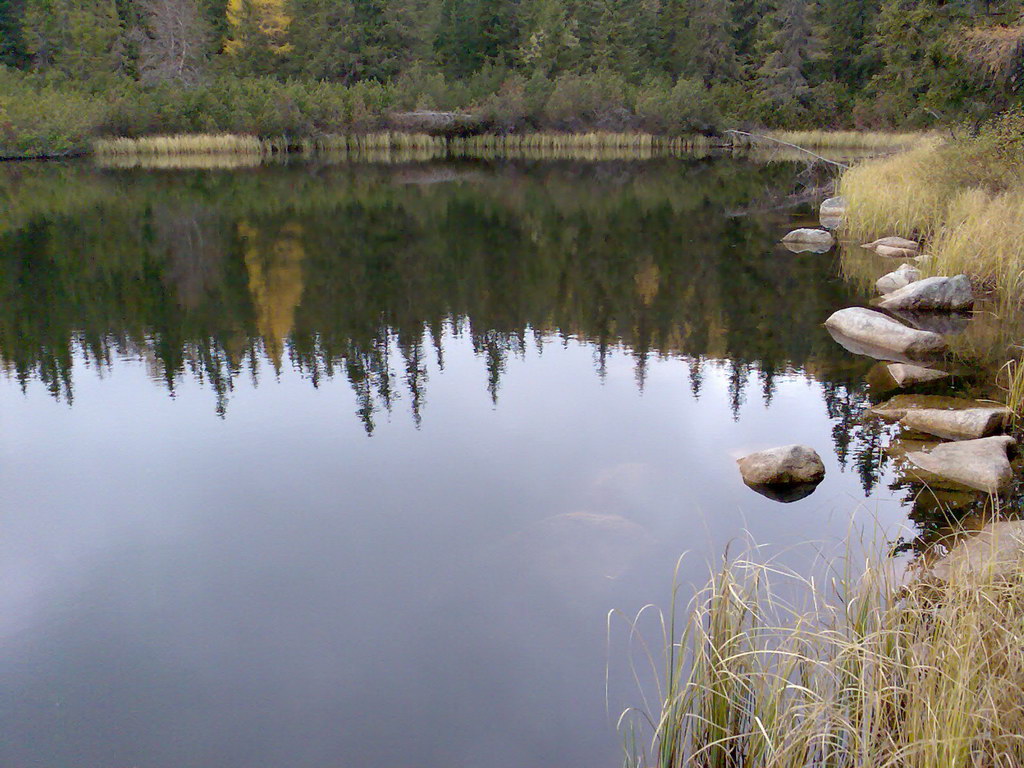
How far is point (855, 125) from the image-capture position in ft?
142

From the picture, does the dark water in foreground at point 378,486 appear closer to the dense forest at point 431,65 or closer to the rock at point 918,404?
the rock at point 918,404

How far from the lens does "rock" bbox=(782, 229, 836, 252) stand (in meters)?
16.7

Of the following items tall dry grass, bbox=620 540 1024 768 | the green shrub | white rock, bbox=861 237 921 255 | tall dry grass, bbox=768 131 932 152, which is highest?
the green shrub

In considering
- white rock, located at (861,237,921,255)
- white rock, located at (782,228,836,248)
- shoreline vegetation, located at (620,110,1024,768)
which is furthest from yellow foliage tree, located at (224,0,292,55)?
shoreline vegetation, located at (620,110,1024,768)

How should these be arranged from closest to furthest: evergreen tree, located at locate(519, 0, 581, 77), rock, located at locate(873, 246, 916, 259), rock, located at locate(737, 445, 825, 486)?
1. rock, located at locate(737, 445, 825, 486)
2. rock, located at locate(873, 246, 916, 259)
3. evergreen tree, located at locate(519, 0, 581, 77)

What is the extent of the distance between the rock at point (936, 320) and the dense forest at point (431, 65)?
988 inches

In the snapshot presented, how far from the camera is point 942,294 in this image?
11062 mm

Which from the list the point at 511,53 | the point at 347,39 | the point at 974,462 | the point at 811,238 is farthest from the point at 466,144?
the point at 974,462

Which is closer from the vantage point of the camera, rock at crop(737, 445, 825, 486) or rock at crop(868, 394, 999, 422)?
rock at crop(737, 445, 825, 486)

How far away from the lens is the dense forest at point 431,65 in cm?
3950

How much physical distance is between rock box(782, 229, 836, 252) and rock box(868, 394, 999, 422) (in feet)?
29.2

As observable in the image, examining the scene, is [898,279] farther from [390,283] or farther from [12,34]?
[12,34]

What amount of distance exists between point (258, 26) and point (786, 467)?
51.2m

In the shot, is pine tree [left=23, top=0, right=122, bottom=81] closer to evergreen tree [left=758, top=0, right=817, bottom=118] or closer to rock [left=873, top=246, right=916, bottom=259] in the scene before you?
evergreen tree [left=758, top=0, right=817, bottom=118]
